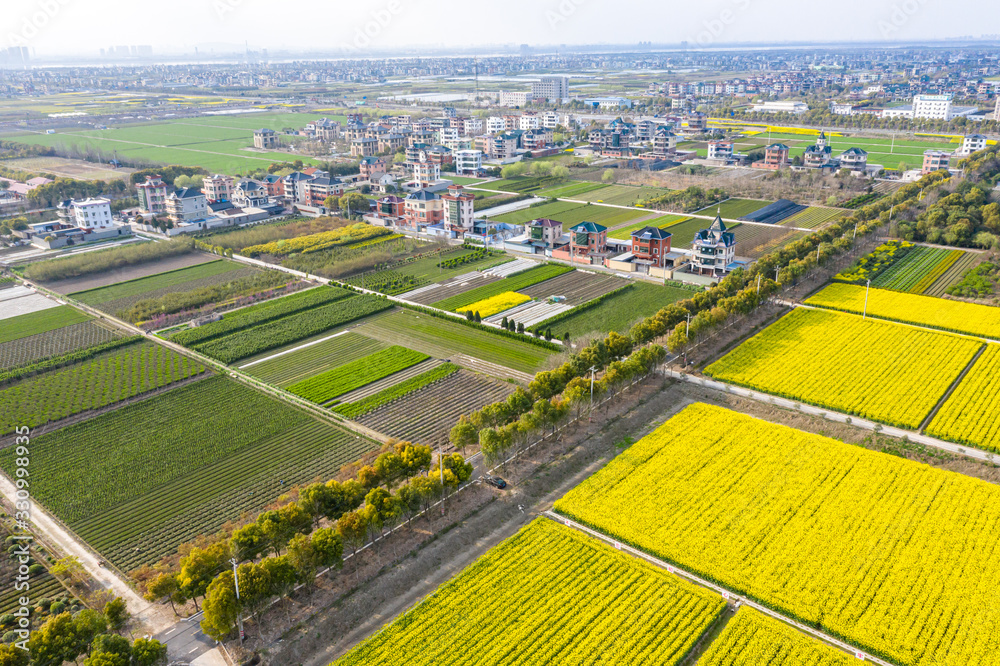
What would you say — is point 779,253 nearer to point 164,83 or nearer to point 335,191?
point 335,191

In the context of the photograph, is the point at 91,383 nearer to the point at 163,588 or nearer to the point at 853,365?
the point at 163,588

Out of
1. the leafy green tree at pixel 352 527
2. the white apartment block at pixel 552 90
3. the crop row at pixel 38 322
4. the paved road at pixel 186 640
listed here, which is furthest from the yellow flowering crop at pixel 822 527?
the white apartment block at pixel 552 90

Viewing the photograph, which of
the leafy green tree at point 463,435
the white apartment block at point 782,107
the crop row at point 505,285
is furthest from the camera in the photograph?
the white apartment block at point 782,107

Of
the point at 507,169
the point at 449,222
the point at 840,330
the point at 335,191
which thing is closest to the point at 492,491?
the point at 840,330

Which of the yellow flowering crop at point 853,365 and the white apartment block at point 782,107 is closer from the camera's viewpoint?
the yellow flowering crop at point 853,365

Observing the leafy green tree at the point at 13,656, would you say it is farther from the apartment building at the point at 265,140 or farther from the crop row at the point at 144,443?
the apartment building at the point at 265,140

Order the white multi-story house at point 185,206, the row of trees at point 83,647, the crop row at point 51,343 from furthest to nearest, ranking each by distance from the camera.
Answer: the white multi-story house at point 185,206
the crop row at point 51,343
the row of trees at point 83,647
